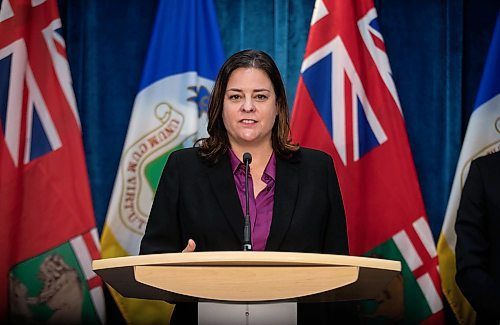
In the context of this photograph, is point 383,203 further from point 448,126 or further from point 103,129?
point 103,129

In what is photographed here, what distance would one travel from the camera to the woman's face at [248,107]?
250 cm

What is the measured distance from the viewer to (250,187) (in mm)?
2420

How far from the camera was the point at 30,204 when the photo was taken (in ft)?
12.4

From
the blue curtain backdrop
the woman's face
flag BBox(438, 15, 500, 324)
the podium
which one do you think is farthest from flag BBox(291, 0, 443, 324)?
the podium

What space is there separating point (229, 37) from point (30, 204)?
138cm

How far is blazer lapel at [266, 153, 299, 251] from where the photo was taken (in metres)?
2.28

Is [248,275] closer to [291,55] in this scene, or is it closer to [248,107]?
[248,107]

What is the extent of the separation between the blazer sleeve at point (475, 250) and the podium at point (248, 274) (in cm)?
145

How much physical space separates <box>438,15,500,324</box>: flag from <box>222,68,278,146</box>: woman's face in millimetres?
1595

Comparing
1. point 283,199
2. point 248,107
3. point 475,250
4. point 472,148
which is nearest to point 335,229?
point 283,199

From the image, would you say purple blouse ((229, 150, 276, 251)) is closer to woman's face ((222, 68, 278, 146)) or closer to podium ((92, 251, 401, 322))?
woman's face ((222, 68, 278, 146))

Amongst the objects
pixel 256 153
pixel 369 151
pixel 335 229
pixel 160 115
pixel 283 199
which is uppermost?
pixel 160 115

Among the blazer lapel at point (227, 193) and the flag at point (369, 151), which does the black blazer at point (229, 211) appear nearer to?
the blazer lapel at point (227, 193)

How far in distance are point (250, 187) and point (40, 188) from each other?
1721 mm
